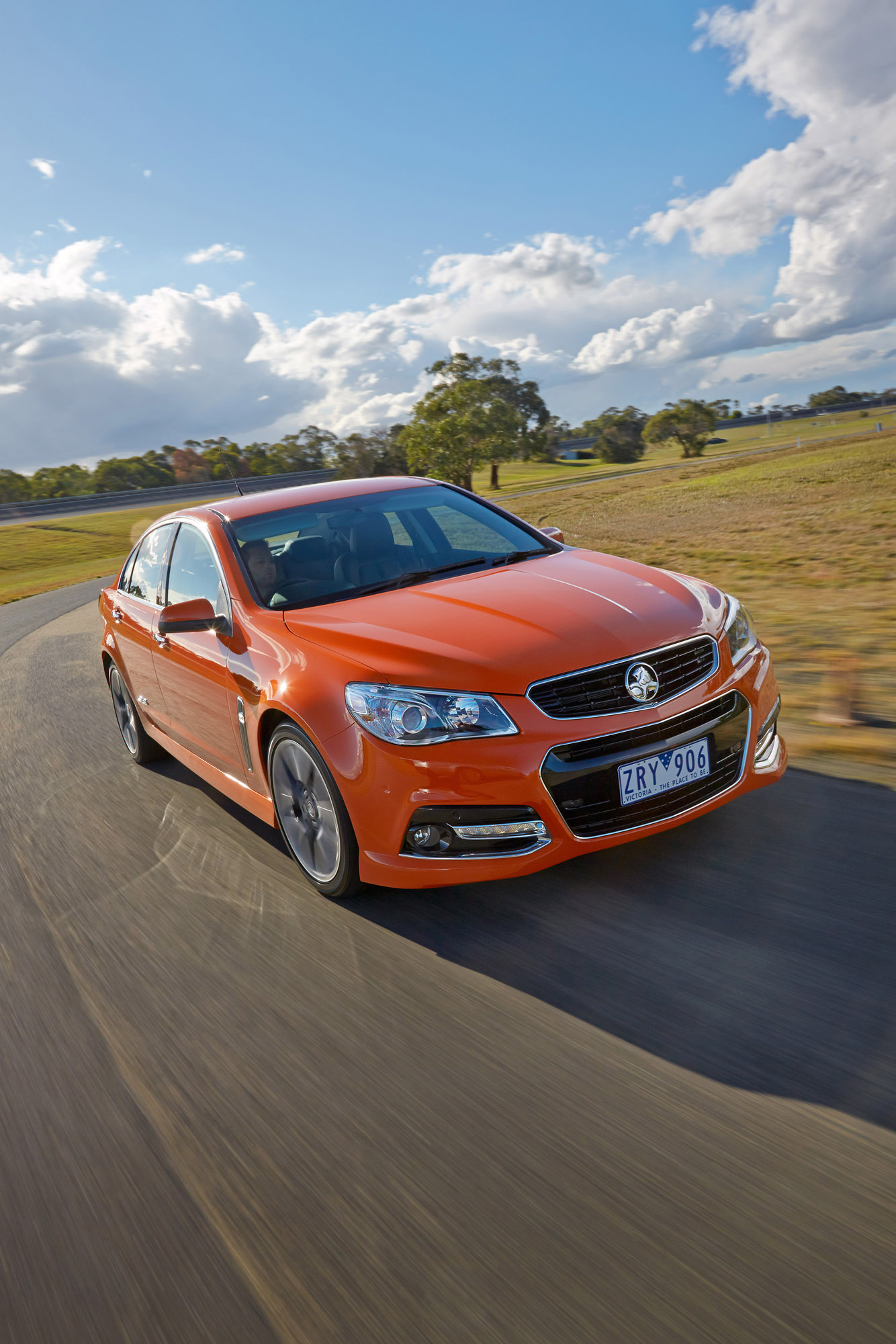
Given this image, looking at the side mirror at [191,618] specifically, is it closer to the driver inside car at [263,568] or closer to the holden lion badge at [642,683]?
the driver inside car at [263,568]

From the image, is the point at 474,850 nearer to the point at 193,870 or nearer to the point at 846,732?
the point at 193,870

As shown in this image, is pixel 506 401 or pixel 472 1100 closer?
pixel 472 1100

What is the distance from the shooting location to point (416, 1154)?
2416 millimetres

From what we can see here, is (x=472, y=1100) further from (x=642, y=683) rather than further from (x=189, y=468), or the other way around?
(x=189, y=468)

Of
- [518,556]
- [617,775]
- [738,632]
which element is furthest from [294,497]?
[617,775]

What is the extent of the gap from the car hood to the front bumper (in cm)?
20

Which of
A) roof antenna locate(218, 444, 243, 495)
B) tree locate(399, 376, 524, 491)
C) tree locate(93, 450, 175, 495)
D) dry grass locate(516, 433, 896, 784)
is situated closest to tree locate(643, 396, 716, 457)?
tree locate(399, 376, 524, 491)

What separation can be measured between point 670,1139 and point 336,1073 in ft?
3.05

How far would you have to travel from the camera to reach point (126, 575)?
6414 millimetres

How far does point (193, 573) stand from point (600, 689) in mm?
2482

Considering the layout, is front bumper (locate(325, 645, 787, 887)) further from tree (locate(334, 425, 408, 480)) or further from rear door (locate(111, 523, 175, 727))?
tree (locate(334, 425, 408, 480))

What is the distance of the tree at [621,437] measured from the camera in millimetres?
89000

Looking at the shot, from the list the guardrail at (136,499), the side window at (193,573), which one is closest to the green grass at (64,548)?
the guardrail at (136,499)

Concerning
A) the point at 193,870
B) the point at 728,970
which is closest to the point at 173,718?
the point at 193,870
